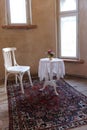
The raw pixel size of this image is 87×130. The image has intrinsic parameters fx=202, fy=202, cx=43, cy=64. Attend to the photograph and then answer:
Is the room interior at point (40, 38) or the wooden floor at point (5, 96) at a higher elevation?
the room interior at point (40, 38)

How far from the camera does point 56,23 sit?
184 inches

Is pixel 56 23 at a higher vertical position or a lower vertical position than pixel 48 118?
higher

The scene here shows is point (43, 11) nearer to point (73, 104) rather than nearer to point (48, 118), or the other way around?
point (73, 104)

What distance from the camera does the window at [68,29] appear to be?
14.8ft

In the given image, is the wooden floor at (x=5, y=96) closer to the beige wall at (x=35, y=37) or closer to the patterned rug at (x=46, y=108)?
the patterned rug at (x=46, y=108)

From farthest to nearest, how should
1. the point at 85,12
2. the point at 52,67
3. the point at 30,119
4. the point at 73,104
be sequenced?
1. the point at 85,12
2. the point at 52,67
3. the point at 73,104
4. the point at 30,119

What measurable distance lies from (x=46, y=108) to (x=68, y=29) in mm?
2341

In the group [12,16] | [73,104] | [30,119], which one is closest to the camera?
[30,119]

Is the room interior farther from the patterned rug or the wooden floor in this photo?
the patterned rug

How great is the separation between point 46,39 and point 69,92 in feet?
5.30

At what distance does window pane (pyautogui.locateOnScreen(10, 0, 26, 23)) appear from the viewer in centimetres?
453

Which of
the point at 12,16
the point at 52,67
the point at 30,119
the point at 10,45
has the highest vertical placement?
the point at 12,16

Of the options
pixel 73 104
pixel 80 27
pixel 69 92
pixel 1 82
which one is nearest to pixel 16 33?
pixel 1 82

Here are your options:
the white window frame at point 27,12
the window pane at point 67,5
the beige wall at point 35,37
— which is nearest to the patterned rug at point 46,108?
the beige wall at point 35,37
